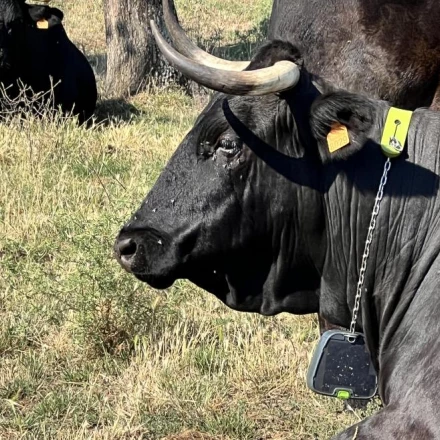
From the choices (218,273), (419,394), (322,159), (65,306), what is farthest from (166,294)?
(419,394)

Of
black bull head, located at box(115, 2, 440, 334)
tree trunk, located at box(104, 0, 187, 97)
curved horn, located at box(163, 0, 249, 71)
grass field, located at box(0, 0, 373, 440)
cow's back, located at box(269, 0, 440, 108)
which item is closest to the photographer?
black bull head, located at box(115, 2, 440, 334)

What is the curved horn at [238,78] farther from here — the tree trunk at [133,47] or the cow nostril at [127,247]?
the tree trunk at [133,47]

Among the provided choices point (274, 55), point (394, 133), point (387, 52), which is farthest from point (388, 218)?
point (387, 52)

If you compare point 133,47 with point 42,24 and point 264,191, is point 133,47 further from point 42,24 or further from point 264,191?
point 264,191

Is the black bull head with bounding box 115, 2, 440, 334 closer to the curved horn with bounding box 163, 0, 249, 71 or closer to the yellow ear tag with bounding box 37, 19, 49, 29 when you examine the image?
the curved horn with bounding box 163, 0, 249, 71

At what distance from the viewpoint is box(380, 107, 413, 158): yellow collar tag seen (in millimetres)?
3354

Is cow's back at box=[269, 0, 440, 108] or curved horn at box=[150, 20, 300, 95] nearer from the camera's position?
curved horn at box=[150, 20, 300, 95]

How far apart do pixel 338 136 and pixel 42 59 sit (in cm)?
903

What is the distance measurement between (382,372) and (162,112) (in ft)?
29.8

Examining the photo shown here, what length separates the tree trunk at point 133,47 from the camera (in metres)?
13.0

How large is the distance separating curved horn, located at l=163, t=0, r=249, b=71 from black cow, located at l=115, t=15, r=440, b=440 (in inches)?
7.2

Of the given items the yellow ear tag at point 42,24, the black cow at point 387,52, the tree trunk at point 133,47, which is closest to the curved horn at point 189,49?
the black cow at point 387,52

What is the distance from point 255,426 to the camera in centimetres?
454

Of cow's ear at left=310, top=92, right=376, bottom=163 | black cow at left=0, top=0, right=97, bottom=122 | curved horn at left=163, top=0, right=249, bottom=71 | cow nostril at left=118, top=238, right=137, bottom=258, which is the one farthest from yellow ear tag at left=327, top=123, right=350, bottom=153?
black cow at left=0, top=0, right=97, bottom=122
